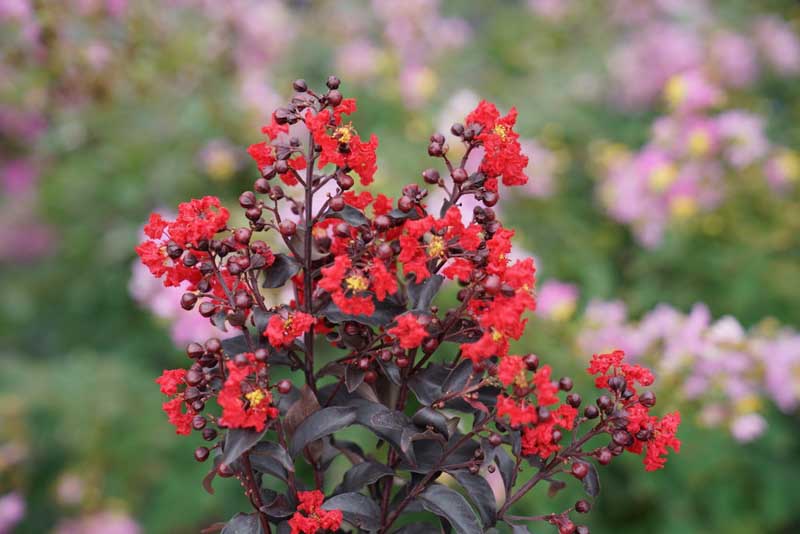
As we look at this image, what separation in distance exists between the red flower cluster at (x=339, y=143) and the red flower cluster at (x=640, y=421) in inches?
10.2

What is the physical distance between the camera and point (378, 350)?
67cm

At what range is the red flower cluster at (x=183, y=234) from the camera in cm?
62

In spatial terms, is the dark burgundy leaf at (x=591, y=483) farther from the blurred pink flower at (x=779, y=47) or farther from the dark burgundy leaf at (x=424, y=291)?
the blurred pink flower at (x=779, y=47)

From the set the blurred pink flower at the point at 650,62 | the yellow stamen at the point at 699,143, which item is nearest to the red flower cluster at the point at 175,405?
the yellow stamen at the point at 699,143

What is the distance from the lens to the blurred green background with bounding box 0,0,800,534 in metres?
1.66

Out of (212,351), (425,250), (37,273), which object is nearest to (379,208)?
(425,250)

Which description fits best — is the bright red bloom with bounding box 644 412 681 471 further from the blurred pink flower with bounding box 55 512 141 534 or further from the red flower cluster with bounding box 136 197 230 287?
the blurred pink flower with bounding box 55 512 141 534

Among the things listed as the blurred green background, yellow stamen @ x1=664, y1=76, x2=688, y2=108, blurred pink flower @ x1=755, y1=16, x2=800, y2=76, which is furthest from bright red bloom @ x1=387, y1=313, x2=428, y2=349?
blurred pink flower @ x1=755, y1=16, x2=800, y2=76

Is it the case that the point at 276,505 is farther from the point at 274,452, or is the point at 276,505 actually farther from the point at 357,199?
the point at 357,199

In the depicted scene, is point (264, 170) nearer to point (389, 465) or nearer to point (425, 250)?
point (425, 250)

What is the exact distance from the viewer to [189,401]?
0.63 meters

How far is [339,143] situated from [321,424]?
0.24 metres

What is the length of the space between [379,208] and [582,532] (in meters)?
0.33

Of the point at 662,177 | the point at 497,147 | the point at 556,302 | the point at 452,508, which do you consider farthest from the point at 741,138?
the point at 452,508
